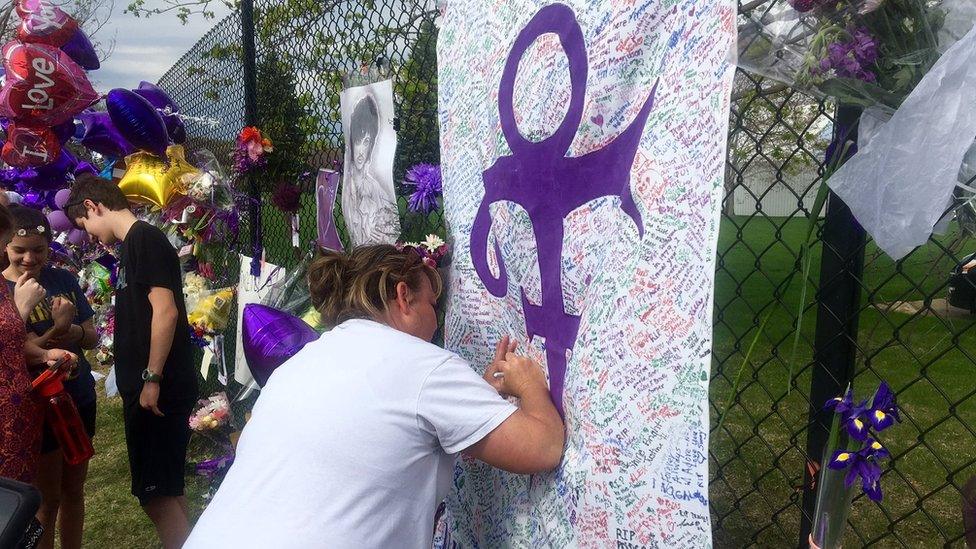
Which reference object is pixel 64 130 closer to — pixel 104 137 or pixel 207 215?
pixel 104 137

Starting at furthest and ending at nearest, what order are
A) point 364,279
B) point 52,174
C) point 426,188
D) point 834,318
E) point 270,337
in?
point 52,174 < point 270,337 < point 426,188 < point 364,279 < point 834,318

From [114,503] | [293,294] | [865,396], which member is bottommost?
[114,503]

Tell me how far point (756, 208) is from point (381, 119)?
4.14ft

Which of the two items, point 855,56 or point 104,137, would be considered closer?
point 855,56

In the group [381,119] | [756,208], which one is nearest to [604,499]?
[756,208]

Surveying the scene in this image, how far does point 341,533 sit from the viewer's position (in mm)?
1481

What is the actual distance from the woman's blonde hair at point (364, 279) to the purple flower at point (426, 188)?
0.91 ft

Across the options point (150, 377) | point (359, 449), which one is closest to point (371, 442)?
point (359, 449)

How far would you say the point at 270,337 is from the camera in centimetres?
238

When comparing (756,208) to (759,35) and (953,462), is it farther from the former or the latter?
(953,462)

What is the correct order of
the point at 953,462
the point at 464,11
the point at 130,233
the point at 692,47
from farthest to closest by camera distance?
the point at 953,462 < the point at 130,233 < the point at 464,11 < the point at 692,47

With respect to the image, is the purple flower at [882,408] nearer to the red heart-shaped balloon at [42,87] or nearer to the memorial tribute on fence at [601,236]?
the memorial tribute on fence at [601,236]

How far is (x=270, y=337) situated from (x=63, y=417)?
1.32m

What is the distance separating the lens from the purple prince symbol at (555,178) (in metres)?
1.32
